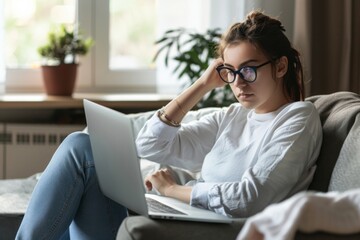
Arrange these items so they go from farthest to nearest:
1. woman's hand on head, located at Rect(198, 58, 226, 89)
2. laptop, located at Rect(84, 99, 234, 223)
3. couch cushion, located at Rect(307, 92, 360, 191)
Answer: woman's hand on head, located at Rect(198, 58, 226, 89), couch cushion, located at Rect(307, 92, 360, 191), laptop, located at Rect(84, 99, 234, 223)

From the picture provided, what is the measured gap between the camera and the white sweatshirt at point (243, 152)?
1.96 metres

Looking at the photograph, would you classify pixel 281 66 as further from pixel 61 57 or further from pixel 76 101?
pixel 61 57

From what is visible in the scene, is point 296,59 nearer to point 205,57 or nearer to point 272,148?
point 272,148

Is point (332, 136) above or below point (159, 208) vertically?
above

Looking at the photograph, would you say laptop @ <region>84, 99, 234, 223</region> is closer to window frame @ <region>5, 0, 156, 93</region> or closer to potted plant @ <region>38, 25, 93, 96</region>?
potted plant @ <region>38, 25, 93, 96</region>

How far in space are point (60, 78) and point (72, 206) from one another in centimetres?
156

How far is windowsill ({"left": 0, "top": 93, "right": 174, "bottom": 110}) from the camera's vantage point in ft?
11.8

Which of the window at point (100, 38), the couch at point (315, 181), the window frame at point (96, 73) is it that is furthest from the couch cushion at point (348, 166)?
the window frame at point (96, 73)

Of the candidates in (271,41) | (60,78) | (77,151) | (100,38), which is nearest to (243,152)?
(271,41)

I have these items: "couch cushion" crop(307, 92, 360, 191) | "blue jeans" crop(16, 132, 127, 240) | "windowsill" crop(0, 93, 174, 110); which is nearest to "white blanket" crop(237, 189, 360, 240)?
"couch cushion" crop(307, 92, 360, 191)

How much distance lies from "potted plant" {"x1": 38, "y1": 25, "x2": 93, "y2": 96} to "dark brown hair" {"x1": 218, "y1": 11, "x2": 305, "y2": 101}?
156cm

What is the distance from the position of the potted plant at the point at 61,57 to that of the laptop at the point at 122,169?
1597 millimetres

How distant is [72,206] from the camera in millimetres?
2227

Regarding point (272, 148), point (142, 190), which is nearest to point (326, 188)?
point (272, 148)
